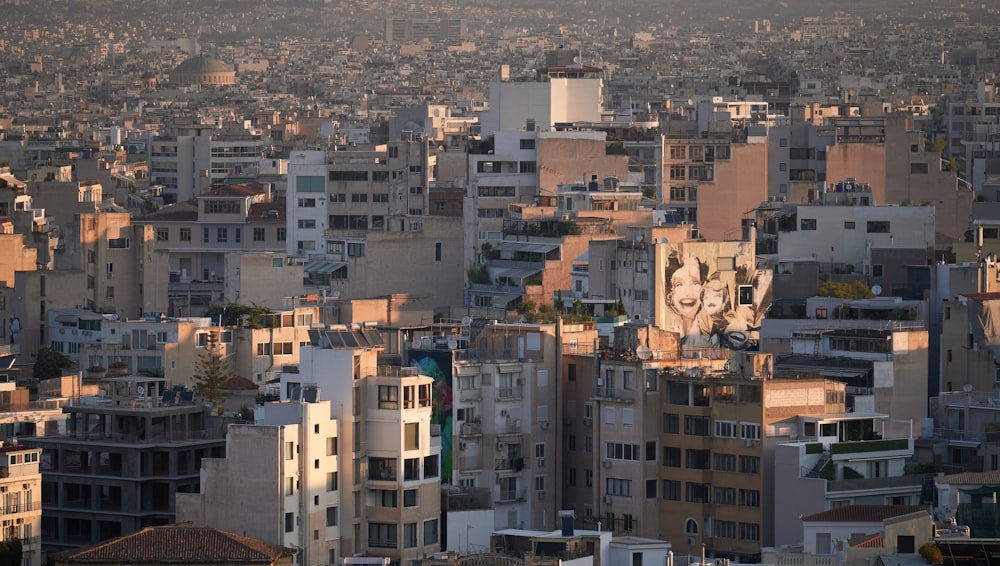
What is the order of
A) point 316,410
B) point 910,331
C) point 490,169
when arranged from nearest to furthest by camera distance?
point 316,410 → point 910,331 → point 490,169

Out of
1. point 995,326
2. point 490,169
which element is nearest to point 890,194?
point 490,169

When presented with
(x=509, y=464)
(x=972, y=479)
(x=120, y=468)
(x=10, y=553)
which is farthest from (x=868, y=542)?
(x=120, y=468)

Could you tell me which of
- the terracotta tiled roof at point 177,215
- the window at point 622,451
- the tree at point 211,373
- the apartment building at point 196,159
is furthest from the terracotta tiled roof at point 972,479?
the apartment building at point 196,159

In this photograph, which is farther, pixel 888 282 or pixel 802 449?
pixel 888 282

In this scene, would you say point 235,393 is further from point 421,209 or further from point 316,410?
point 421,209

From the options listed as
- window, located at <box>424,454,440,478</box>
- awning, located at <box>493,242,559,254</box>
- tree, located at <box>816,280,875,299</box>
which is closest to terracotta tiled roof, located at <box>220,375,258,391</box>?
tree, located at <box>816,280,875,299</box>

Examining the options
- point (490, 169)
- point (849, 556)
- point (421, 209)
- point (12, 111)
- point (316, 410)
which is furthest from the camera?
point (12, 111)
